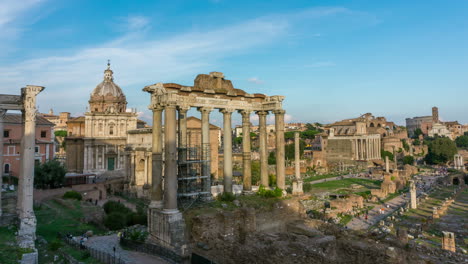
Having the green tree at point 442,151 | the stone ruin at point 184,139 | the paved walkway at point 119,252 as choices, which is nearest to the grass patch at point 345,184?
the green tree at point 442,151

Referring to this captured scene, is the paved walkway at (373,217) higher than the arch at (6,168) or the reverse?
Answer: the reverse

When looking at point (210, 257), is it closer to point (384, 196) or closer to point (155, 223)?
point (155, 223)

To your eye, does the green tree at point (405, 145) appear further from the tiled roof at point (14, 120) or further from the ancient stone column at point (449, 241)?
the tiled roof at point (14, 120)

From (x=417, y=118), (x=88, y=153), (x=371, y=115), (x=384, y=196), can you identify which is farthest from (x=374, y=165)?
(x=417, y=118)

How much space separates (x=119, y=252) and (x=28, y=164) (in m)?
5.70

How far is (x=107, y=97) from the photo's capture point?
150 feet

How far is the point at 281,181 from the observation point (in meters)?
17.1

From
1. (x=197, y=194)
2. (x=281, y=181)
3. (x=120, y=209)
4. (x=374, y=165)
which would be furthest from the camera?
(x=374, y=165)

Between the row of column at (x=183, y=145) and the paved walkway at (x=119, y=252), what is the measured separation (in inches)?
73.1

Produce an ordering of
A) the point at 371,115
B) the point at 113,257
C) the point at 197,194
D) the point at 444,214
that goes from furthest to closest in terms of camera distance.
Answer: the point at 371,115 → the point at 444,214 → the point at 197,194 → the point at 113,257

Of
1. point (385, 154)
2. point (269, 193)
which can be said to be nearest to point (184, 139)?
point (269, 193)

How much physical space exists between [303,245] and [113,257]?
668cm

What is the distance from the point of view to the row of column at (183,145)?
12422 millimetres

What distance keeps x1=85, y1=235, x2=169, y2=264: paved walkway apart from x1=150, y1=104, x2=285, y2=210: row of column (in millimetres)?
1857
